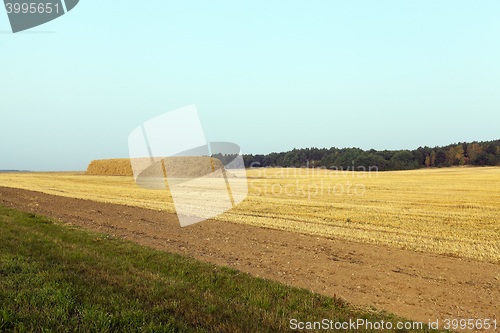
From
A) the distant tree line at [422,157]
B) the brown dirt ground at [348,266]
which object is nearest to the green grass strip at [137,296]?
the brown dirt ground at [348,266]

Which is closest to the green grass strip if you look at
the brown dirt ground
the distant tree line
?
the brown dirt ground

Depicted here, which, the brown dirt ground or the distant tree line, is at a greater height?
the distant tree line

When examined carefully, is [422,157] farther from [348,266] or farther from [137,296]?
[137,296]

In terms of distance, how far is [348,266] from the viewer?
777 cm

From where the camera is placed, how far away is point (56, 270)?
5633 mm

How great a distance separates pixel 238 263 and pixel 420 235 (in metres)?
7.55

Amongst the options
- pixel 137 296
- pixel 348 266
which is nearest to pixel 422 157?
pixel 348 266

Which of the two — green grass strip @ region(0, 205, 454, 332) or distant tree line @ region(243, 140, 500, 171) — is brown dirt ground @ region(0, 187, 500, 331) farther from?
distant tree line @ region(243, 140, 500, 171)

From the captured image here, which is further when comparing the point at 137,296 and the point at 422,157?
the point at 422,157

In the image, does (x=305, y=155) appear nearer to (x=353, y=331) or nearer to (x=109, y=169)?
(x=109, y=169)

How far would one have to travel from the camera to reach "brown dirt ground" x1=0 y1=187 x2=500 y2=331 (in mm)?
5742

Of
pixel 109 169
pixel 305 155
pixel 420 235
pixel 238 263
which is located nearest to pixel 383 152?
pixel 305 155

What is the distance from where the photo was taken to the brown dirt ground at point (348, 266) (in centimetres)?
574

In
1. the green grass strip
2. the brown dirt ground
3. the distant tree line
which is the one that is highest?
the distant tree line
